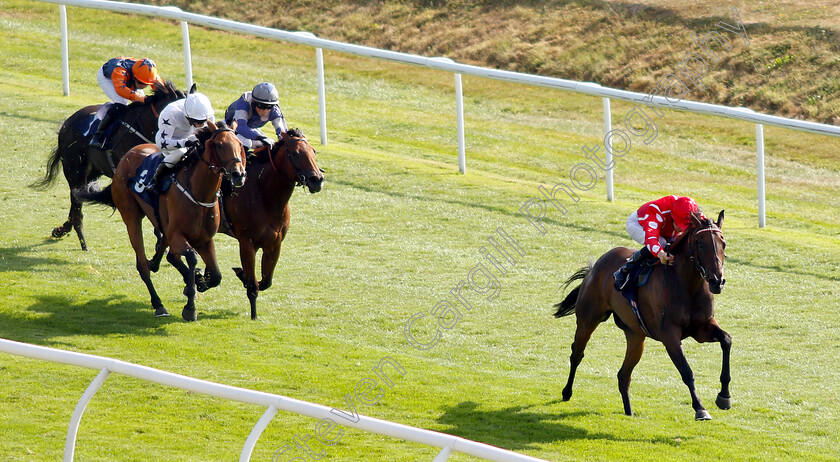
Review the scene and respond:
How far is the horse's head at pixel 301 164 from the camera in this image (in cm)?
725

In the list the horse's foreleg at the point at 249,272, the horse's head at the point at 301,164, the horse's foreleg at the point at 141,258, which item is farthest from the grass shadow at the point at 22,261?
the horse's head at the point at 301,164

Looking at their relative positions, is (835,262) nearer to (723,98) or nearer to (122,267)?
(122,267)

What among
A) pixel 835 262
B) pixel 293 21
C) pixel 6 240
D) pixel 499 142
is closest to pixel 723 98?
pixel 499 142

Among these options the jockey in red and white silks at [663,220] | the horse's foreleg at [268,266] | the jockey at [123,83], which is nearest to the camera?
the jockey in red and white silks at [663,220]

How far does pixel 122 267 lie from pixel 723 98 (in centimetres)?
1140

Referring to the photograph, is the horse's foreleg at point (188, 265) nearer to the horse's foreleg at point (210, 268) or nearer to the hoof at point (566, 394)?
the horse's foreleg at point (210, 268)

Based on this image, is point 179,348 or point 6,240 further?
point 6,240

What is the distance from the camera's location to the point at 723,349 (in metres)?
5.79

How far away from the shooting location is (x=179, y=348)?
6.86 m

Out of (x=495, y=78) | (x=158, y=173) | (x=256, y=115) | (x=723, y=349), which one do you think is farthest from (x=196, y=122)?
(x=495, y=78)

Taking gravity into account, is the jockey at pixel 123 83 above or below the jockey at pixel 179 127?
above

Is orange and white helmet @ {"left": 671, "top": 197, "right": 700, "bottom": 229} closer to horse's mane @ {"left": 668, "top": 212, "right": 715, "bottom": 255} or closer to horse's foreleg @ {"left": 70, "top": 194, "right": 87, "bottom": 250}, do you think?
horse's mane @ {"left": 668, "top": 212, "right": 715, "bottom": 255}

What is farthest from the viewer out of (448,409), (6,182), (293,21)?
(293,21)

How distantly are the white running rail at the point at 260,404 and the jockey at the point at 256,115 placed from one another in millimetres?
3875
